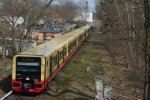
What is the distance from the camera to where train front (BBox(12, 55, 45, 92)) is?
20.0 meters

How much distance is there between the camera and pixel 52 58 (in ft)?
74.7

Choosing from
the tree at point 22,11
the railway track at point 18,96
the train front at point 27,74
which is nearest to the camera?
the railway track at point 18,96

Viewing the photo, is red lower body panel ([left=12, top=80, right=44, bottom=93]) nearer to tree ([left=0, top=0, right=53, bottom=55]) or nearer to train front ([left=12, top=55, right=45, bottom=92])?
train front ([left=12, top=55, right=45, bottom=92])

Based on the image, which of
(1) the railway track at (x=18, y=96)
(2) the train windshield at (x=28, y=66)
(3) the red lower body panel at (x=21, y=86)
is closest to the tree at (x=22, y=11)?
(1) the railway track at (x=18, y=96)

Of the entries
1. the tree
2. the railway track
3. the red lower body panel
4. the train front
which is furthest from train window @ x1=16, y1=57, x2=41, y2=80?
the tree

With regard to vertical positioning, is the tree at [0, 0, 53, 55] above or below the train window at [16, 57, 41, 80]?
above

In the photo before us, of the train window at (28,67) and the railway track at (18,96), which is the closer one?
the railway track at (18,96)

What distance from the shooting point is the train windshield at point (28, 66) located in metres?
20.0

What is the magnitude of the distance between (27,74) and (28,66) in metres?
0.44

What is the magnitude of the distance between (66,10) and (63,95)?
99506 millimetres

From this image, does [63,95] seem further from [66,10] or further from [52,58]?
[66,10]

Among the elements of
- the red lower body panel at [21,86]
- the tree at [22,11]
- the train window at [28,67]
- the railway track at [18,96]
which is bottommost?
the railway track at [18,96]

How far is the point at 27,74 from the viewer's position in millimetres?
20141

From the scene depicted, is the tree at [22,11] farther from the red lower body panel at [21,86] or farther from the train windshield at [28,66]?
the red lower body panel at [21,86]
